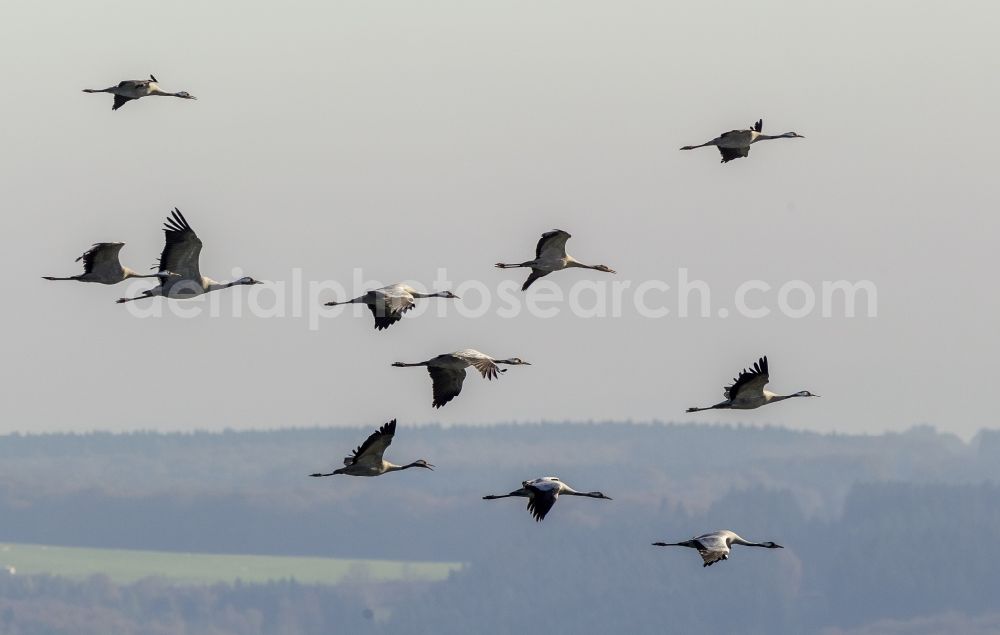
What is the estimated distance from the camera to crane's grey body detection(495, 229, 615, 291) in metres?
70.4

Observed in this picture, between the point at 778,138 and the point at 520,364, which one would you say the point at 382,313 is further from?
the point at 778,138

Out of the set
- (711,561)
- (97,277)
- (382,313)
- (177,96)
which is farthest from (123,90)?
(711,561)

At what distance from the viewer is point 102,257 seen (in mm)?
Answer: 67062

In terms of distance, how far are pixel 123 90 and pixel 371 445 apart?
1517cm

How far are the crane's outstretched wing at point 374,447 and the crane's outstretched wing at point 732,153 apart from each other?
53.0ft

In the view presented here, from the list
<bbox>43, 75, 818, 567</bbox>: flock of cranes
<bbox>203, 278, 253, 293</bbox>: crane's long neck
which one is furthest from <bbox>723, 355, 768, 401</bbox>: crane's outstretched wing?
<bbox>203, 278, 253, 293</bbox>: crane's long neck

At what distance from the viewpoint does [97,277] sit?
67375 mm

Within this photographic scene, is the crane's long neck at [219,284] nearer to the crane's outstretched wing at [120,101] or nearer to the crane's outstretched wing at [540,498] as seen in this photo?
the crane's outstretched wing at [120,101]

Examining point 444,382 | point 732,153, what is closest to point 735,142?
point 732,153

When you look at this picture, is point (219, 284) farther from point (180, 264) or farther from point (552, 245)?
point (552, 245)

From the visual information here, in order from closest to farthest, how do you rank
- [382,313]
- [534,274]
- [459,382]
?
[382,313]
[459,382]
[534,274]

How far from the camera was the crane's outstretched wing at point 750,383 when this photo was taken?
6306cm

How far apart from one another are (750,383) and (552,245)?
10508 millimetres

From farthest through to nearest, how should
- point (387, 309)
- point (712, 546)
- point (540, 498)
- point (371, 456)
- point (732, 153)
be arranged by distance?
point (732, 153)
point (371, 456)
point (387, 309)
point (712, 546)
point (540, 498)
